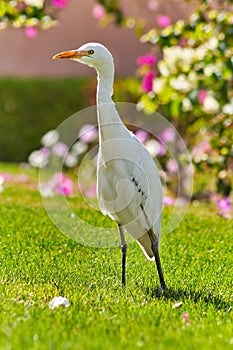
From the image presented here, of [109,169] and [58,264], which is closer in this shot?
[109,169]

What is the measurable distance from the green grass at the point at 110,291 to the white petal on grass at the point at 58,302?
31 mm

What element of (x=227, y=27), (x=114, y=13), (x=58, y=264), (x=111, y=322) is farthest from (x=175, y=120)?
(x=111, y=322)

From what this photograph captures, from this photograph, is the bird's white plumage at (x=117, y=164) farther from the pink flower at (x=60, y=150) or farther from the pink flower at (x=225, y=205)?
the pink flower at (x=60, y=150)

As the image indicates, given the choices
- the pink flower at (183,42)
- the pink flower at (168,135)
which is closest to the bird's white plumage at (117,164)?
the pink flower at (183,42)

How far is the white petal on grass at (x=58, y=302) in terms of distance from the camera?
3.42 meters

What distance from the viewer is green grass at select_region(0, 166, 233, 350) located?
3.02 meters

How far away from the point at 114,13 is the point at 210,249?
3.55 m

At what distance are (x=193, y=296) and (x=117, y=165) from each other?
0.84m

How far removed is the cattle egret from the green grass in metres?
0.30

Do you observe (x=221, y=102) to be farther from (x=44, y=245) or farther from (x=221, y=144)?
(x=44, y=245)

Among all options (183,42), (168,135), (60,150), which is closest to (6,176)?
(60,150)

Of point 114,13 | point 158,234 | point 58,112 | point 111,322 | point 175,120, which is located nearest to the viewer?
point 111,322

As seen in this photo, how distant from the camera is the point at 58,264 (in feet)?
14.8

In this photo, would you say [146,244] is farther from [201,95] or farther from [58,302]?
[201,95]
